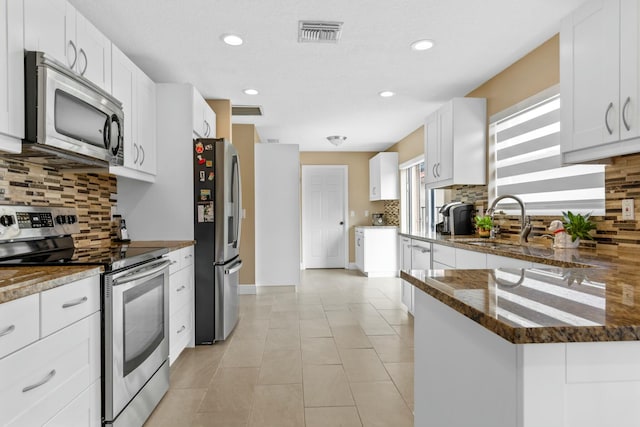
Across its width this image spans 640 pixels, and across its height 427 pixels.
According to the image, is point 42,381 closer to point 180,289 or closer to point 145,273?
point 145,273

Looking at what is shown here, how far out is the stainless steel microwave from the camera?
1684 millimetres

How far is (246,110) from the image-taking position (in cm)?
471

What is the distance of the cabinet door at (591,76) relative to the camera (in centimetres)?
194

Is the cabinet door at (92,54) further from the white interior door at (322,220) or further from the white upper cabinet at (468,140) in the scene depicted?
the white interior door at (322,220)

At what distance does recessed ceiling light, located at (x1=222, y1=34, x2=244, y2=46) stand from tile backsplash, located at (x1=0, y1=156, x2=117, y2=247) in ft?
4.52

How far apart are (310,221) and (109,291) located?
5860mm

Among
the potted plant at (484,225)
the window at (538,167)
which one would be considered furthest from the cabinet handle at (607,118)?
the potted plant at (484,225)

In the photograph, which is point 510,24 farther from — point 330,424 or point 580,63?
point 330,424

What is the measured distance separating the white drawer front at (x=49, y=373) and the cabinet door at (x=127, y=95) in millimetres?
1415

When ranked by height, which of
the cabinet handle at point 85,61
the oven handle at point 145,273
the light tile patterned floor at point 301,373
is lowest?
the light tile patterned floor at point 301,373

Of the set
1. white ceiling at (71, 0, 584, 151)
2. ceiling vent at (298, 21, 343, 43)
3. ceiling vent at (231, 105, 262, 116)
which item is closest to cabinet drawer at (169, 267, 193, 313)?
white ceiling at (71, 0, 584, 151)

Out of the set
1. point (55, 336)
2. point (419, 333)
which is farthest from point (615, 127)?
point (55, 336)

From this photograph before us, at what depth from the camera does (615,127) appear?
6.32ft

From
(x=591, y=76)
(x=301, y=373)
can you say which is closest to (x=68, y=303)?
(x=301, y=373)
